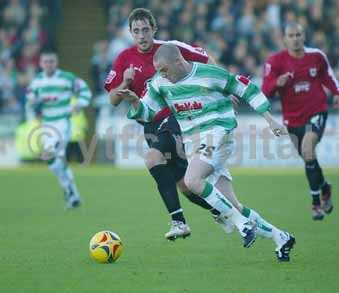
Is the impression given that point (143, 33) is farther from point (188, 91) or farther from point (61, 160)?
point (61, 160)

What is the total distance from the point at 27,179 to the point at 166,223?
306 inches

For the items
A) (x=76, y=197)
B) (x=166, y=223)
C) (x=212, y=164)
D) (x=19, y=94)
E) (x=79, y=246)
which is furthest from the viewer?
(x=19, y=94)

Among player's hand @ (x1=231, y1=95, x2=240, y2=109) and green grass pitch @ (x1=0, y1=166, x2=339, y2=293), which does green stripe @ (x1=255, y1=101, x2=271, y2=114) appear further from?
green grass pitch @ (x1=0, y1=166, x2=339, y2=293)

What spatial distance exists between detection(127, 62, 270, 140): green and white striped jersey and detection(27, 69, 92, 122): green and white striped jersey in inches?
265

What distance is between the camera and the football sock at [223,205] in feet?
28.9

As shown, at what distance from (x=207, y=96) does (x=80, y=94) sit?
6938mm

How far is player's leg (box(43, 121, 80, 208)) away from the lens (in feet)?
49.4

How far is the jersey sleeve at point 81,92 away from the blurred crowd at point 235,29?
301 inches

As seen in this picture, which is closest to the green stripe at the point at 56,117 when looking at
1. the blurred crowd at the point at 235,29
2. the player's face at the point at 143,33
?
the player's face at the point at 143,33

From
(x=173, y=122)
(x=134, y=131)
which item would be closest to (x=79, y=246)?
(x=173, y=122)

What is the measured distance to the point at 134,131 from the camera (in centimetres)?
2152

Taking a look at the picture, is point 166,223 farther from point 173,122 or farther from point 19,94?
point 19,94

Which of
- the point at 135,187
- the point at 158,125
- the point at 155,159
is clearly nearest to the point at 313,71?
the point at 158,125

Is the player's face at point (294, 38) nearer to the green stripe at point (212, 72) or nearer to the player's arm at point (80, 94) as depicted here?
the player's arm at point (80, 94)
